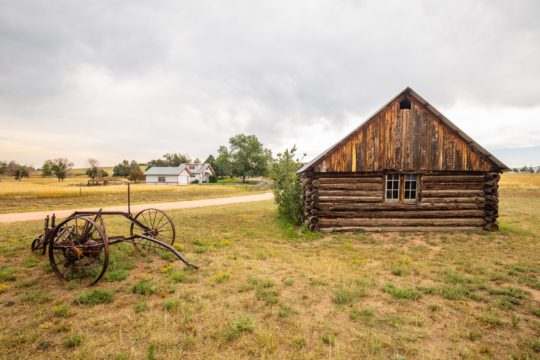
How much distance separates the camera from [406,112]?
11.6m

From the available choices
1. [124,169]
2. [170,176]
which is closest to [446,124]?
[170,176]

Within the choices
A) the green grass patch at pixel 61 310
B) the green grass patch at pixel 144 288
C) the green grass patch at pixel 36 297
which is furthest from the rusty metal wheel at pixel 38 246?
the green grass patch at pixel 144 288

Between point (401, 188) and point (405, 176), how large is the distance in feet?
1.98

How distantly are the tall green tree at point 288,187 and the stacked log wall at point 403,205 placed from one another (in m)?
1.88

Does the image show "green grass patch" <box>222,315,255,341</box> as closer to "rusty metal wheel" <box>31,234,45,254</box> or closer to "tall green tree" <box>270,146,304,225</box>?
"rusty metal wheel" <box>31,234,45,254</box>

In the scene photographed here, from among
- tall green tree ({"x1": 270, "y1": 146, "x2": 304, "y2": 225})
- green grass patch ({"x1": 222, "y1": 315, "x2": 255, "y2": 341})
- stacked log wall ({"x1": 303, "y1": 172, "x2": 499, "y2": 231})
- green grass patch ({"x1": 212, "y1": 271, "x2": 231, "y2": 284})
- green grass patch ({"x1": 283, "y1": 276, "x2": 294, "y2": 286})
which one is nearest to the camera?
green grass patch ({"x1": 222, "y1": 315, "x2": 255, "y2": 341})

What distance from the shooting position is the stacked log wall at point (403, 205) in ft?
38.3

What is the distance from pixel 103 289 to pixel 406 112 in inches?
504

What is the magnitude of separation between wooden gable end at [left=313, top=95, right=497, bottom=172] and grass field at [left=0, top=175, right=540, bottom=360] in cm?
406

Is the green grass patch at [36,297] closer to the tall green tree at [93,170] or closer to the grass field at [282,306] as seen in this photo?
the grass field at [282,306]

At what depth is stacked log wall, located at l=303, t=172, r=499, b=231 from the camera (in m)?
11.7

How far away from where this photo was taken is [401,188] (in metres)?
11.8

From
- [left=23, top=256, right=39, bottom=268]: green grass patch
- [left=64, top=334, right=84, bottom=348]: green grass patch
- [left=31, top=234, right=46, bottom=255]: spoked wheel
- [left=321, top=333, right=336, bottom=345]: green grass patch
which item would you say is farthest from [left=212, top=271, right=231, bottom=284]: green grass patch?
[left=31, top=234, right=46, bottom=255]: spoked wheel

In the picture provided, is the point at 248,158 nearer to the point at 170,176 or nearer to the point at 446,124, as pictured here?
the point at 170,176
